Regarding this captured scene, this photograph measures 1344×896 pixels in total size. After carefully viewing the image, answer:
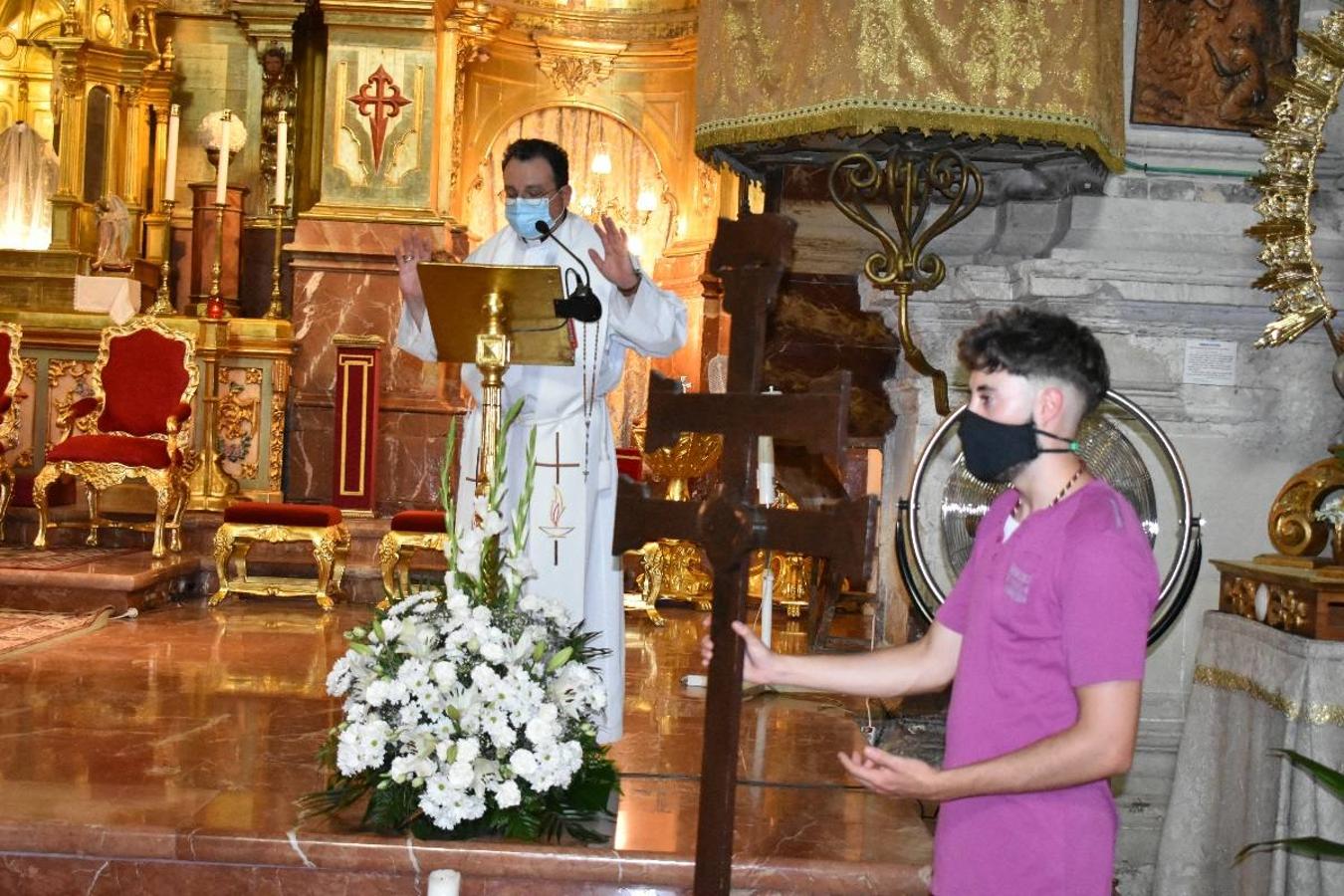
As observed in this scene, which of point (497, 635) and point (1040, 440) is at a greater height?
point (1040, 440)

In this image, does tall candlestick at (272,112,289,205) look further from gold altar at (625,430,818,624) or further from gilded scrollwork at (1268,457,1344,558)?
gilded scrollwork at (1268,457,1344,558)

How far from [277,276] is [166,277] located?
3.09 ft

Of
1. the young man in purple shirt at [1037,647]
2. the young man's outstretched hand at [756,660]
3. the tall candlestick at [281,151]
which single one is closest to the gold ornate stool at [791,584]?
the tall candlestick at [281,151]

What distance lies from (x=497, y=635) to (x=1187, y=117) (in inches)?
113

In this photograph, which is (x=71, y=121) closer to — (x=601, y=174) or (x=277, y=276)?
(x=277, y=276)

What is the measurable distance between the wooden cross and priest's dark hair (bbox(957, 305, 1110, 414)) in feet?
0.76

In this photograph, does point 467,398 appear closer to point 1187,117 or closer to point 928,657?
point 1187,117

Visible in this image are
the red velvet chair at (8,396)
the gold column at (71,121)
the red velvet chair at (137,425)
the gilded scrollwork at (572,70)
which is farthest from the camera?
the gilded scrollwork at (572,70)

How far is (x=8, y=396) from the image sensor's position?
30.9 feet

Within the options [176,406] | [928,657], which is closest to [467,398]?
[176,406]

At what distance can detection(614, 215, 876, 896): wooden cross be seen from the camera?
253 centimetres

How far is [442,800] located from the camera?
373cm

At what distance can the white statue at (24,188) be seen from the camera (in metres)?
12.1

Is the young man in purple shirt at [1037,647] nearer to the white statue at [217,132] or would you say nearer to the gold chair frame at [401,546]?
the gold chair frame at [401,546]
